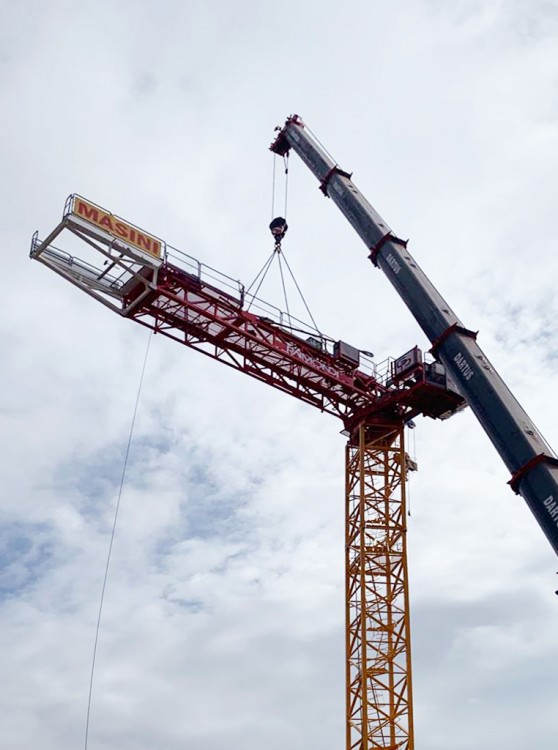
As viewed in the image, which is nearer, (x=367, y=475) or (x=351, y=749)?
(x=351, y=749)

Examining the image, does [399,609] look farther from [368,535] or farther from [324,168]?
[324,168]

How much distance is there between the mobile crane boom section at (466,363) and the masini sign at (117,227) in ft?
24.7

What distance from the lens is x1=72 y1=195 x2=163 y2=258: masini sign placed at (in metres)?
33.1

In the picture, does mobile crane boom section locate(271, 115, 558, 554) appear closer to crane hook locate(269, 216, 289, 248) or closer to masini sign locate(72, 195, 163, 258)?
crane hook locate(269, 216, 289, 248)

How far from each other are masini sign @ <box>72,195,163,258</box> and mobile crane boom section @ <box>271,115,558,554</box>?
753cm

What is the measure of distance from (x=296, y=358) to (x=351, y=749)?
1450cm

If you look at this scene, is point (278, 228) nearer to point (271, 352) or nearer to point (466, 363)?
point (271, 352)

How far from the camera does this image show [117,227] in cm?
3381

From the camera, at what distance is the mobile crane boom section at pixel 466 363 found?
23.9 m

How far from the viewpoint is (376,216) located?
36156 millimetres

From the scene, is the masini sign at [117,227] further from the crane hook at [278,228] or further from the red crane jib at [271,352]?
the crane hook at [278,228]

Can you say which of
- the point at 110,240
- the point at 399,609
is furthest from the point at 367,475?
the point at 110,240

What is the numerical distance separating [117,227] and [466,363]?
43.6 ft

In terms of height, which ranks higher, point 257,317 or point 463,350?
point 257,317
